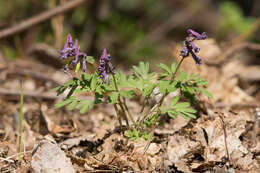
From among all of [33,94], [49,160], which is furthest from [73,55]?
[33,94]

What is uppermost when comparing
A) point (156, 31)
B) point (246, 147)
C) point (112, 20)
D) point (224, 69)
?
point (156, 31)

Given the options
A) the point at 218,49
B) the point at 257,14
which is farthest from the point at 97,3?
the point at 257,14

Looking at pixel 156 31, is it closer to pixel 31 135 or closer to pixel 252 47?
pixel 252 47

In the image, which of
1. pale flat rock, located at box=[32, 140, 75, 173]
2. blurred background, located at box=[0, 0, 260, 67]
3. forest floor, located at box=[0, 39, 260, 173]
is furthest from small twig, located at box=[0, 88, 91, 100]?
pale flat rock, located at box=[32, 140, 75, 173]

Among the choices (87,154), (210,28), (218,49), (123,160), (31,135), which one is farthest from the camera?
(210,28)

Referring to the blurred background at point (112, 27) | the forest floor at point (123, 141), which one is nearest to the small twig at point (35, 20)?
the blurred background at point (112, 27)

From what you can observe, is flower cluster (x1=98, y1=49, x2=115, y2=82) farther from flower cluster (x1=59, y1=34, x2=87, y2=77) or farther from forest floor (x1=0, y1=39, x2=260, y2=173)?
forest floor (x1=0, y1=39, x2=260, y2=173)
